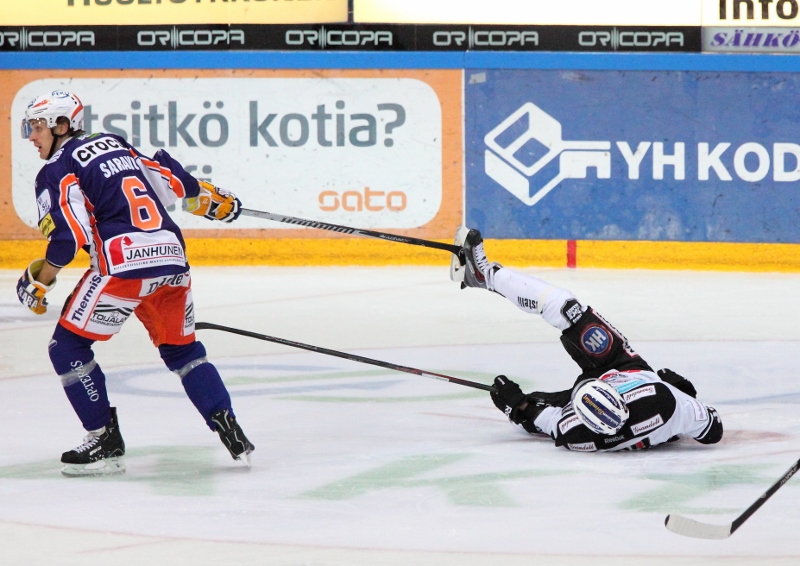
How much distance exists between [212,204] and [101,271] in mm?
627

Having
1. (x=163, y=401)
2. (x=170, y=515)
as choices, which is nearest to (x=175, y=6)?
(x=163, y=401)

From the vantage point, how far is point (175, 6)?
9719 mm

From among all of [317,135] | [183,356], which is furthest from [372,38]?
[183,356]

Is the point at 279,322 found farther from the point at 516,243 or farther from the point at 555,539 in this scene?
the point at 555,539

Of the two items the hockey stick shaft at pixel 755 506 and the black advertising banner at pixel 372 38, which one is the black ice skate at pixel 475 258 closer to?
the hockey stick shaft at pixel 755 506

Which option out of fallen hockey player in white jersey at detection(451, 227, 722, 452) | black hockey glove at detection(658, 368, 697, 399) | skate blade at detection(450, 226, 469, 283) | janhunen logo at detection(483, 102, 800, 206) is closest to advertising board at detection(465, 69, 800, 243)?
janhunen logo at detection(483, 102, 800, 206)

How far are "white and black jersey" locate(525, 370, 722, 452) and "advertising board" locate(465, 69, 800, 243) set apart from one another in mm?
5559

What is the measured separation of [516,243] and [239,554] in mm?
6839

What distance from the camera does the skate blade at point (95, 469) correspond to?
3.83 metres

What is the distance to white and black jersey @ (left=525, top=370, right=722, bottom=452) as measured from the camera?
396 cm

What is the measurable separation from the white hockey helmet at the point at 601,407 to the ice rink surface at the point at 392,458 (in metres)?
0.13

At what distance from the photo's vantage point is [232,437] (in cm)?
387

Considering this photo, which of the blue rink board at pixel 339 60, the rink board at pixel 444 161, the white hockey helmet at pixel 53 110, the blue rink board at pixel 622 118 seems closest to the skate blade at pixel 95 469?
the white hockey helmet at pixel 53 110

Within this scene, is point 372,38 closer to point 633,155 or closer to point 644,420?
point 633,155
